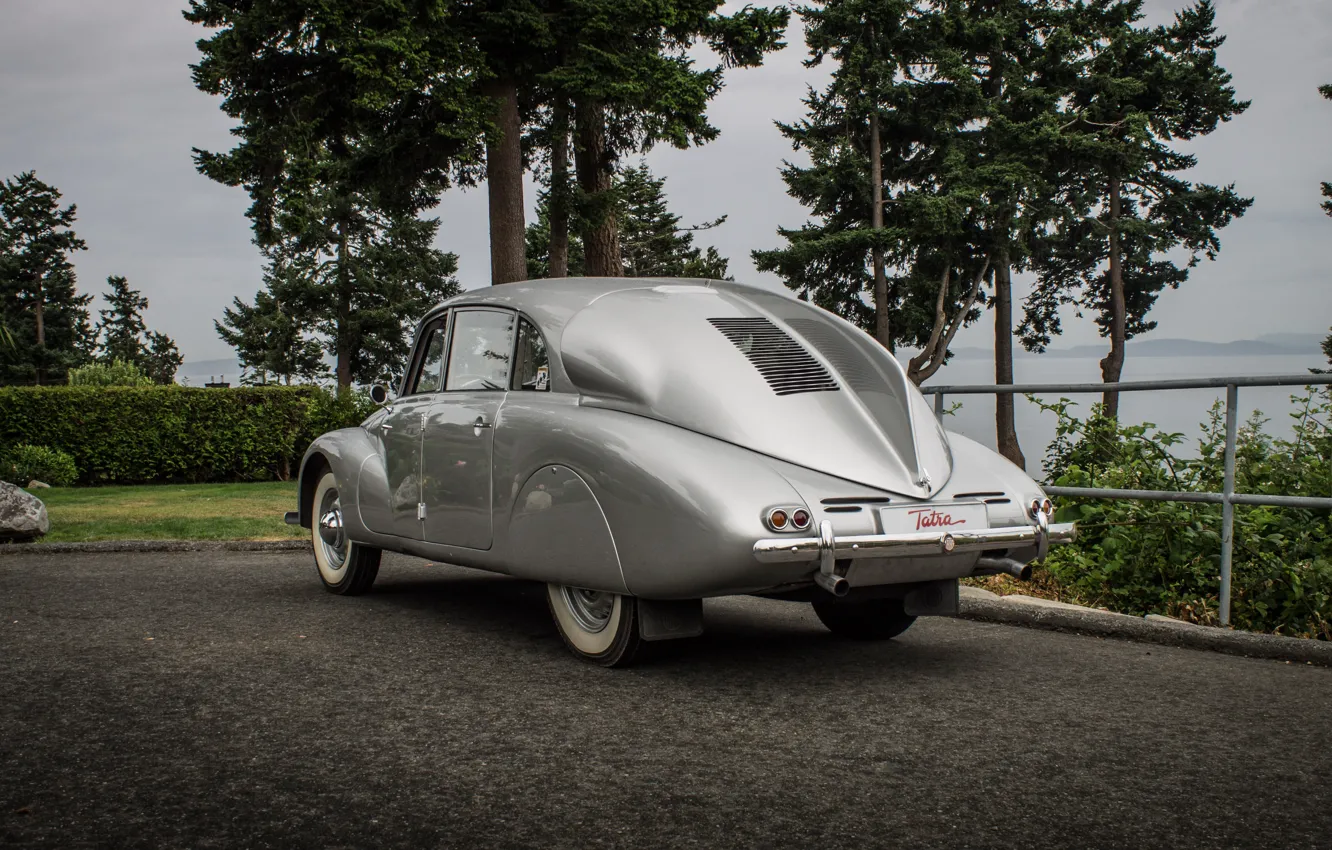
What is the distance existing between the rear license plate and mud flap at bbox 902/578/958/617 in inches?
13.8

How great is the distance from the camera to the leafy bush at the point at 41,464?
19330 millimetres

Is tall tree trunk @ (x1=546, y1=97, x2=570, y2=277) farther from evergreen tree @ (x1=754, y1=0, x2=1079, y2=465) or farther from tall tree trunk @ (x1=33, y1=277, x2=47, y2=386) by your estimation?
tall tree trunk @ (x1=33, y1=277, x2=47, y2=386)

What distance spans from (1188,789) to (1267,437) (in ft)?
13.7

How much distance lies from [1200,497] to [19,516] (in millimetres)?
9886

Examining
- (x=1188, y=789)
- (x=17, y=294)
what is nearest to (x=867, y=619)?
(x=1188, y=789)

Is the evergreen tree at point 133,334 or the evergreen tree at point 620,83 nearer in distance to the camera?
the evergreen tree at point 620,83

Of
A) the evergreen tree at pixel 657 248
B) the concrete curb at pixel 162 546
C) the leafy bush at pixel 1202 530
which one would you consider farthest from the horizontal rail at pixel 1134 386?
the evergreen tree at pixel 657 248

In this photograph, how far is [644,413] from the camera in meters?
5.04

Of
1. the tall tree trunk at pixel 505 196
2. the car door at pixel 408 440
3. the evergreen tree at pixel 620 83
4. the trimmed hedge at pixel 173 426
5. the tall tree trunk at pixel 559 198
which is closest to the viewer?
the car door at pixel 408 440

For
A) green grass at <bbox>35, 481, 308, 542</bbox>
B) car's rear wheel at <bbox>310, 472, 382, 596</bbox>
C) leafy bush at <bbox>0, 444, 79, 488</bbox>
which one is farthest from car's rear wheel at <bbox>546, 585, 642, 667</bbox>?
leafy bush at <bbox>0, 444, 79, 488</bbox>

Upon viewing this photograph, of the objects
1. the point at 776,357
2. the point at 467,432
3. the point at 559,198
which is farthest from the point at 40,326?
the point at 776,357

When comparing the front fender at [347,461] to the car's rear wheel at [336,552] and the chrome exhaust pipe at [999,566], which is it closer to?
the car's rear wheel at [336,552]

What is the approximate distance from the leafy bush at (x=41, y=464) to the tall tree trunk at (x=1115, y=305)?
29.1 metres

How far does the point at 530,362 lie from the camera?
18.9 ft
